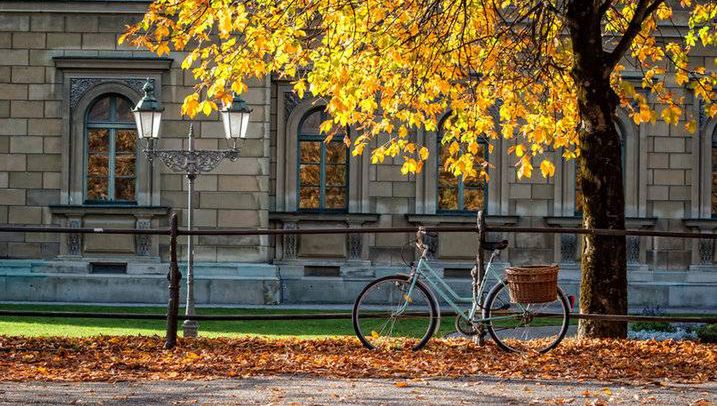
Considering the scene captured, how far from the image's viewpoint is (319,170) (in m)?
26.4

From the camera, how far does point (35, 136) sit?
82.4 ft

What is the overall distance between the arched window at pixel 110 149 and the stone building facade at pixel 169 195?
2 centimetres

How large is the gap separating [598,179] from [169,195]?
12.3 metres

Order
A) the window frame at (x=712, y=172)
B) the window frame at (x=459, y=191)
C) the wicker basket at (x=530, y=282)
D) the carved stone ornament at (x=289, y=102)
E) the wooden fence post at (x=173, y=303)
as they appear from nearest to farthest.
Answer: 1. the wicker basket at (x=530, y=282)
2. the wooden fence post at (x=173, y=303)
3. the carved stone ornament at (x=289, y=102)
4. the window frame at (x=459, y=191)
5. the window frame at (x=712, y=172)

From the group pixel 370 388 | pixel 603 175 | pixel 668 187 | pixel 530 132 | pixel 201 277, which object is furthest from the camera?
pixel 668 187

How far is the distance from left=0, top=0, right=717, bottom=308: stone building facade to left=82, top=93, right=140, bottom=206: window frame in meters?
0.03

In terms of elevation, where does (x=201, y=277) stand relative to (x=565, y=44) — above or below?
below

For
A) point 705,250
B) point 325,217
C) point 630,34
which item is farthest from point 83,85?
point 630,34

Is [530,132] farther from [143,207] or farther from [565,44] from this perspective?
[143,207]

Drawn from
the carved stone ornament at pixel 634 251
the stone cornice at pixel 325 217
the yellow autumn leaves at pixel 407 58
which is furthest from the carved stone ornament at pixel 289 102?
the yellow autumn leaves at pixel 407 58

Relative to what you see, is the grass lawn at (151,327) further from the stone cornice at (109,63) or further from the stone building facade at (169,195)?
the stone cornice at (109,63)

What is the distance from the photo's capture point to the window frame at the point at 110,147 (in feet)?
82.8

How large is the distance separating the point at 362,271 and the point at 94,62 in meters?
6.01

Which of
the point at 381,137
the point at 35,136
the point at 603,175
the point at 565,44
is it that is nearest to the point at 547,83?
the point at 565,44
